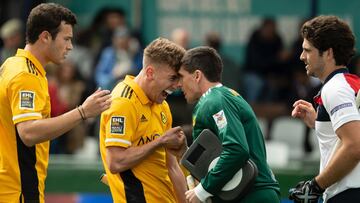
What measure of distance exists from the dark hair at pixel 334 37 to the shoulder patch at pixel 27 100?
6.10ft

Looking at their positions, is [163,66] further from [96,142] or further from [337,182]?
[96,142]

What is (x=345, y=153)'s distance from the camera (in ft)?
21.0

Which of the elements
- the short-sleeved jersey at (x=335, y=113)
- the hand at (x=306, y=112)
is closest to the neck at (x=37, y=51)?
the hand at (x=306, y=112)

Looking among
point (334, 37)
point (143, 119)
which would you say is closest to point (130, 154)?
point (143, 119)

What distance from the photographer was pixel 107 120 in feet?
23.9

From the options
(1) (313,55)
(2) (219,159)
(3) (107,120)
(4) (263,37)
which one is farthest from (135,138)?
(4) (263,37)

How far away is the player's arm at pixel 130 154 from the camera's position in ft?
23.5

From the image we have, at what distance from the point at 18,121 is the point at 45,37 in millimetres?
667

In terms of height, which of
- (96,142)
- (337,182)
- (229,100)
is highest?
(229,100)

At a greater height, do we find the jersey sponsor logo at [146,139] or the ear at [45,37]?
the ear at [45,37]

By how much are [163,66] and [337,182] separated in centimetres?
154

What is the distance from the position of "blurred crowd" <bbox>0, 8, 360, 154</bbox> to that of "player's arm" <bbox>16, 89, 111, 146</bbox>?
5.54m

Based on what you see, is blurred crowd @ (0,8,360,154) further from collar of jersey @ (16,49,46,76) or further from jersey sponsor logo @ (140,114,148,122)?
collar of jersey @ (16,49,46,76)

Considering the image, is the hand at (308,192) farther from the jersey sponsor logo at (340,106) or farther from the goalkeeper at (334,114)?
the jersey sponsor logo at (340,106)
